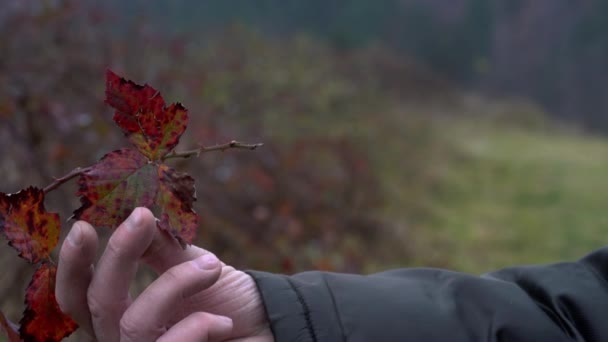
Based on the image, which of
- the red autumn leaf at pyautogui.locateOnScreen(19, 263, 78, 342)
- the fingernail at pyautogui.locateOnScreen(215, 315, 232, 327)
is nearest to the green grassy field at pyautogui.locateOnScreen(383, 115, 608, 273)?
the fingernail at pyautogui.locateOnScreen(215, 315, 232, 327)

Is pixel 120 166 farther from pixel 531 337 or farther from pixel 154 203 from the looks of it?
pixel 531 337

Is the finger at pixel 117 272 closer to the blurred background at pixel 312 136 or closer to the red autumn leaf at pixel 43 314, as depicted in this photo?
the red autumn leaf at pixel 43 314

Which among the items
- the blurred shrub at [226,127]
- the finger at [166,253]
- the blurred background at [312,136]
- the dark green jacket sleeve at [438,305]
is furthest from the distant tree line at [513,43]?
the finger at [166,253]

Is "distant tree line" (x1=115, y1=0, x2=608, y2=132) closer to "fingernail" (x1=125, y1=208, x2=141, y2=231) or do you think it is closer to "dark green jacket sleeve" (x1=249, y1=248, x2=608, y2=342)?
"dark green jacket sleeve" (x1=249, y1=248, x2=608, y2=342)

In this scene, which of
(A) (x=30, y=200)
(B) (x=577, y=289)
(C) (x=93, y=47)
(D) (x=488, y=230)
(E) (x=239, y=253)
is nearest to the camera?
(A) (x=30, y=200)

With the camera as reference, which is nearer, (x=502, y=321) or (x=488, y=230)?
(x=502, y=321)

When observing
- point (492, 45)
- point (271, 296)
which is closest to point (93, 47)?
point (271, 296)
